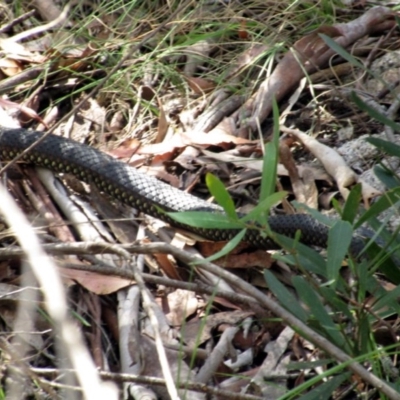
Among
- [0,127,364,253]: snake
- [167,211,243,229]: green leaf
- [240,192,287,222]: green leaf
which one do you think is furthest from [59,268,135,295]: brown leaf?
[240,192,287,222]: green leaf

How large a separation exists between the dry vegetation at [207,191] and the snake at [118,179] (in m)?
0.09

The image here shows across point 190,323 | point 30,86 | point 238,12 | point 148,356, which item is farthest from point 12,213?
point 238,12

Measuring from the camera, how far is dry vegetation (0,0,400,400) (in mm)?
3441

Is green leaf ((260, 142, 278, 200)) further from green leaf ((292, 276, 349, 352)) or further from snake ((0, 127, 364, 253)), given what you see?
snake ((0, 127, 364, 253))

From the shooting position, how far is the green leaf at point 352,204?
11.1 feet

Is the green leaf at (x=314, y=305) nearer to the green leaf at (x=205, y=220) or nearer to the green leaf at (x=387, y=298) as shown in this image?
the green leaf at (x=387, y=298)

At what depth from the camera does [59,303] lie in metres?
1.81

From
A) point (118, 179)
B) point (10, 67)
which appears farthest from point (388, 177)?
point (10, 67)

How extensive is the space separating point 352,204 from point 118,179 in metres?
2.30

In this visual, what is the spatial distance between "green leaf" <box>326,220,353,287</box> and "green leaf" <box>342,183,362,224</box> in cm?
22

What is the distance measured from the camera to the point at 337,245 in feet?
10.5

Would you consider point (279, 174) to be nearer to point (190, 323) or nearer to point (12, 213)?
point (190, 323)

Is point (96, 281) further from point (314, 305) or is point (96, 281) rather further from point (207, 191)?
point (314, 305)

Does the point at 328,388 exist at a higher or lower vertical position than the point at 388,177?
lower
